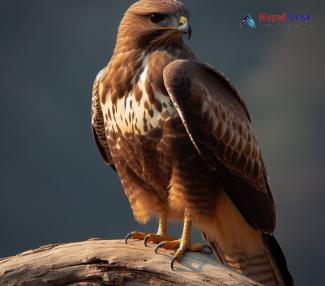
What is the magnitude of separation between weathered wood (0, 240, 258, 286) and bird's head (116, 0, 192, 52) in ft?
5.74

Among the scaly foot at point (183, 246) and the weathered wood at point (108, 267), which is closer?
the weathered wood at point (108, 267)

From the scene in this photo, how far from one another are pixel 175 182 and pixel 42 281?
1307mm

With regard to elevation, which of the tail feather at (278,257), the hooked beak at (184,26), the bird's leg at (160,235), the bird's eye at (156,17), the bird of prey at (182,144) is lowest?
the tail feather at (278,257)

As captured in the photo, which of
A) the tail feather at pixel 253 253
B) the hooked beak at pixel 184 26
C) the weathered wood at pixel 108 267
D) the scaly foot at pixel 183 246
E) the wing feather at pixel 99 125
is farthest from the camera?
the wing feather at pixel 99 125

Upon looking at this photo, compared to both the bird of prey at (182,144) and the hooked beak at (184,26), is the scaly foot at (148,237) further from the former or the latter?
the hooked beak at (184,26)

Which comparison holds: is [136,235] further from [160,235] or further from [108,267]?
[108,267]

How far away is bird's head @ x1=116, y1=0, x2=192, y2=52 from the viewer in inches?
222

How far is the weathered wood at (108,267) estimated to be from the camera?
16.7 ft

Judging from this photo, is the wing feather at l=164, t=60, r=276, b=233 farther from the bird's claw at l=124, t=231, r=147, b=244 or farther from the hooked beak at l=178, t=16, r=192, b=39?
the bird's claw at l=124, t=231, r=147, b=244

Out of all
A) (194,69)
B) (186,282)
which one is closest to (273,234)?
(186,282)

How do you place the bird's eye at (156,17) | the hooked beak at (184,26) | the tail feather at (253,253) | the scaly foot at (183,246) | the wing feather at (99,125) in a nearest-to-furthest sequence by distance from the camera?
the scaly foot at (183,246)
the hooked beak at (184,26)
the bird's eye at (156,17)
the tail feather at (253,253)
the wing feather at (99,125)

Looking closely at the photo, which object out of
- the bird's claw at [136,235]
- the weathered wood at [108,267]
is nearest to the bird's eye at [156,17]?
the bird's claw at [136,235]

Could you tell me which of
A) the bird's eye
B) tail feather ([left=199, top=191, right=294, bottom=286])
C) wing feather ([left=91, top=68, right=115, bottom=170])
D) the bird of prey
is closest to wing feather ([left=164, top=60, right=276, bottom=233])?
the bird of prey

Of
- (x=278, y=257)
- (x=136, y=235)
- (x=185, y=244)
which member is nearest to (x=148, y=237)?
(x=136, y=235)
